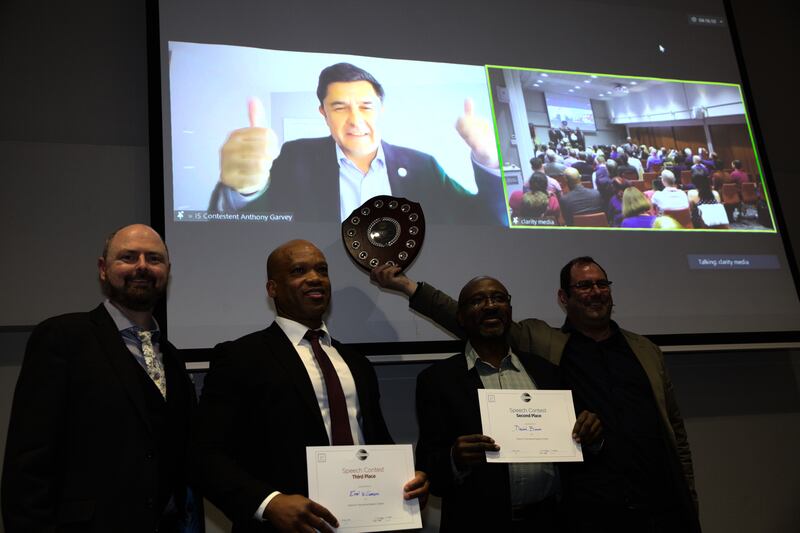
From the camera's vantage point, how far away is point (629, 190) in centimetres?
384

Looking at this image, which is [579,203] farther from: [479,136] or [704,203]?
[704,203]

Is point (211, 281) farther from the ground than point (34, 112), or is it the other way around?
point (34, 112)

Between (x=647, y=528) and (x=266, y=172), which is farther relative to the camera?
(x=266, y=172)

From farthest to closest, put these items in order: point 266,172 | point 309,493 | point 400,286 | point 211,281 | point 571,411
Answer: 1. point 266,172
2. point 211,281
3. point 400,286
4. point 571,411
5. point 309,493

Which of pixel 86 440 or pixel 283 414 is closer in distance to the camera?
pixel 86 440

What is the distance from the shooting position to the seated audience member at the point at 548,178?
12.2ft

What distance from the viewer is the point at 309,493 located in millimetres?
1972

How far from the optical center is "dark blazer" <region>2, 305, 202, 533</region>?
1.89 metres

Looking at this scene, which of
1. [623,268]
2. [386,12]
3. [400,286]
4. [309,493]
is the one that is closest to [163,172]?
[400,286]

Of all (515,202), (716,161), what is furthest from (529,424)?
(716,161)

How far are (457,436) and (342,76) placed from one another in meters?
2.03

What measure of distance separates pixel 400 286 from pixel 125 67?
207cm

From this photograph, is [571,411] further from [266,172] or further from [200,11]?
[200,11]

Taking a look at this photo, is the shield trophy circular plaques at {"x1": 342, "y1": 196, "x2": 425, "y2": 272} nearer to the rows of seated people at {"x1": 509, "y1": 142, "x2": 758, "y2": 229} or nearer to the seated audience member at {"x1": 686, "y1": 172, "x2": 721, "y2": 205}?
the rows of seated people at {"x1": 509, "y1": 142, "x2": 758, "y2": 229}
